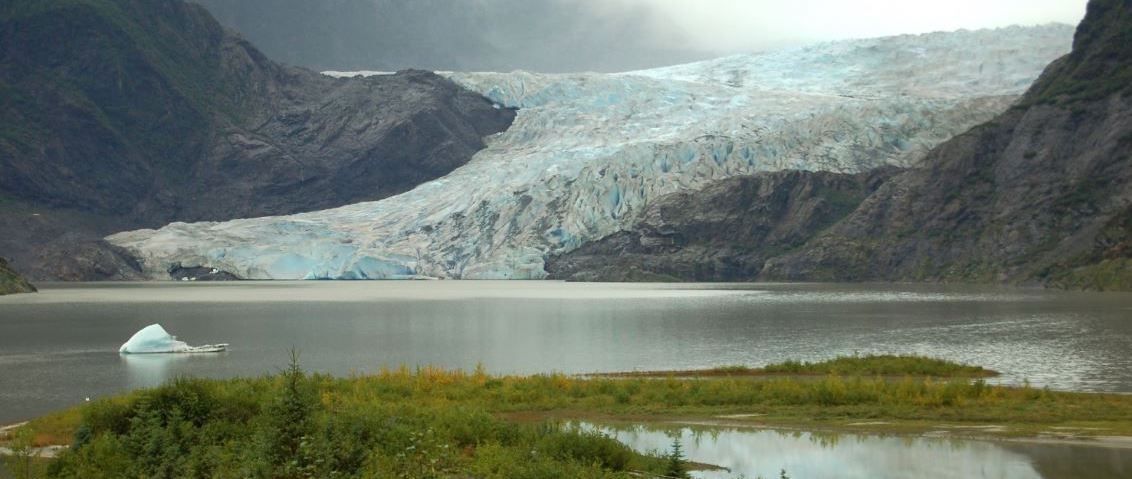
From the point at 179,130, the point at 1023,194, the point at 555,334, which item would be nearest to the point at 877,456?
the point at 555,334

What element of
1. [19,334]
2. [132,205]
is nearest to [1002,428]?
[19,334]

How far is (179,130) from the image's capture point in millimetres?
192000

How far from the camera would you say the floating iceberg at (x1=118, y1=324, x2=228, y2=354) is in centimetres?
4238

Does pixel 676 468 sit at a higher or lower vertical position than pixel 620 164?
lower

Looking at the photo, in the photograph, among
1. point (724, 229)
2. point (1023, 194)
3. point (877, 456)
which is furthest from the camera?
point (724, 229)

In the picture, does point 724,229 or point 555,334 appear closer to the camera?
point 555,334

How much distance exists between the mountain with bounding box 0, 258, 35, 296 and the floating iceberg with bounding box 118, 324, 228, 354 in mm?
58693

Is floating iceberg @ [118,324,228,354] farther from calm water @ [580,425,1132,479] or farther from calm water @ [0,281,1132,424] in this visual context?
calm water @ [580,425,1132,479]

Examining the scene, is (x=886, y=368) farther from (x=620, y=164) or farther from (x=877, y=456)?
(x=620, y=164)

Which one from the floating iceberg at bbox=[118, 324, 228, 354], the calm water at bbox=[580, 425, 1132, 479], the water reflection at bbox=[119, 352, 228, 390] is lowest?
the calm water at bbox=[580, 425, 1132, 479]

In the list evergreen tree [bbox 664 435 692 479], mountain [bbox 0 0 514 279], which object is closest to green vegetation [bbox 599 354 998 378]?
evergreen tree [bbox 664 435 692 479]

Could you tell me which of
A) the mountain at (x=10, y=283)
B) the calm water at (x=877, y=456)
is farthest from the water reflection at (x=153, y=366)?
the mountain at (x=10, y=283)

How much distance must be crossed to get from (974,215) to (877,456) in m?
100

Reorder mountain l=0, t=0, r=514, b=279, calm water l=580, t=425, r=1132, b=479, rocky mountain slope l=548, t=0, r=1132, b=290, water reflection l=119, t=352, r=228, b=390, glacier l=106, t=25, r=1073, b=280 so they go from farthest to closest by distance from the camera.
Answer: mountain l=0, t=0, r=514, b=279 → glacier l=106, t=25, r=1073, b=280 → rocky mountain slope l=548, t=0, r=1132, b=290 → water reflection l=119, t=352, r=228, b=390 → calm water l=580, t=425, r=1132, b=479
